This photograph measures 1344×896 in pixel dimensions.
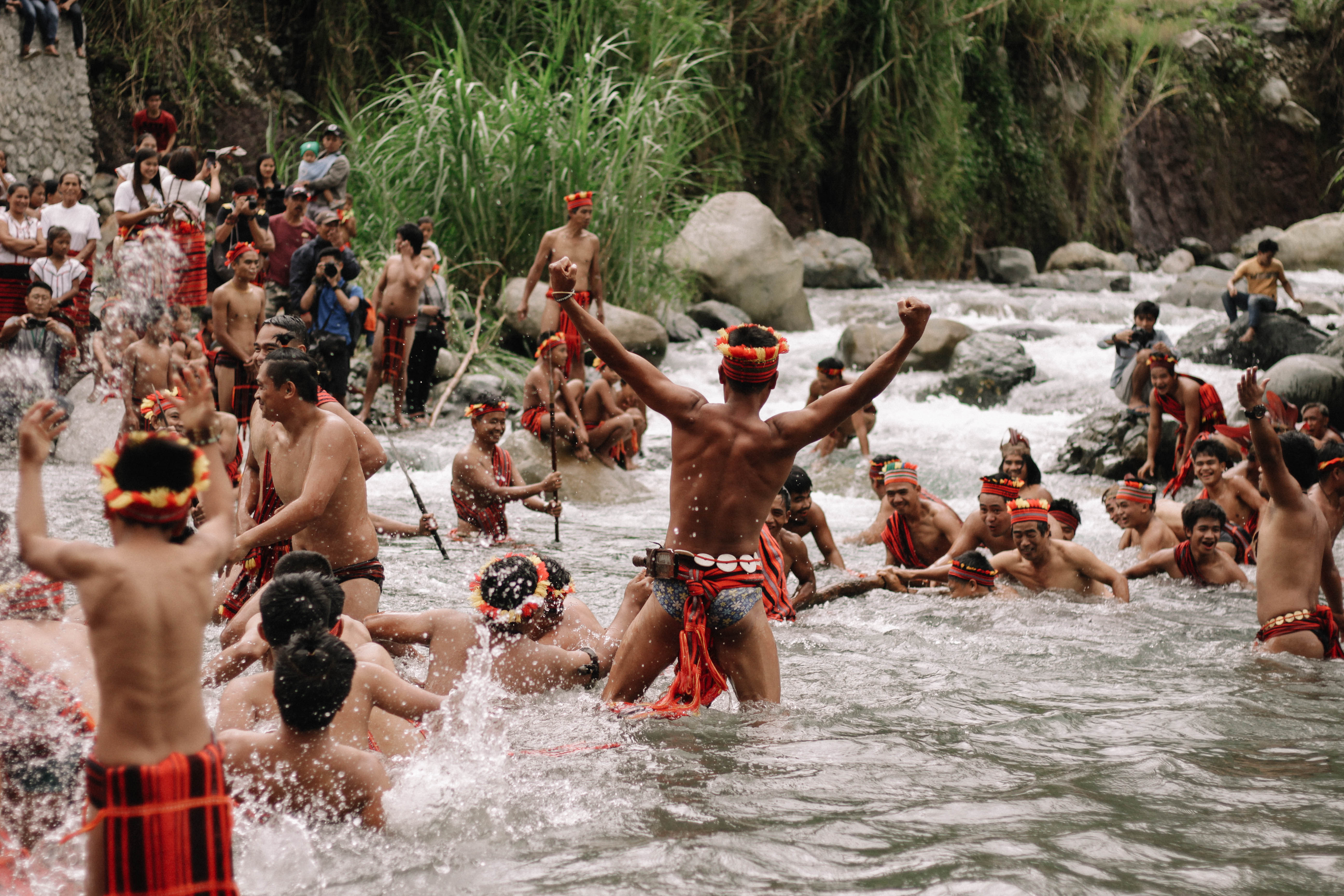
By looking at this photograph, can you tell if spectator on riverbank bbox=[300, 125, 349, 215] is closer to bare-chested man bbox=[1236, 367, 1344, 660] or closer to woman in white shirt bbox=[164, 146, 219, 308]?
woman in white shirt bbox=[164, 146, 219, 308]

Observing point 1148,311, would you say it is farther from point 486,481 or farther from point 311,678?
point 311,678

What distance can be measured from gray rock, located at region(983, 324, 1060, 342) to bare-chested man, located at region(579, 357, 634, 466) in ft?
23.8

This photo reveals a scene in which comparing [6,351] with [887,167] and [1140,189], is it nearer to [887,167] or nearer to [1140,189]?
[887,167]

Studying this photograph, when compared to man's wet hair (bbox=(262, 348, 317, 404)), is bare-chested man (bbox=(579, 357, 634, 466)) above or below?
below

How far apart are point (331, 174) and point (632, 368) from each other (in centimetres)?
955

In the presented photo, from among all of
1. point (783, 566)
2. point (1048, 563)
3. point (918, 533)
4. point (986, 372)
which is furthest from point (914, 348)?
point (783, 566)

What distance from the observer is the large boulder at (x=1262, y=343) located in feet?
45.9

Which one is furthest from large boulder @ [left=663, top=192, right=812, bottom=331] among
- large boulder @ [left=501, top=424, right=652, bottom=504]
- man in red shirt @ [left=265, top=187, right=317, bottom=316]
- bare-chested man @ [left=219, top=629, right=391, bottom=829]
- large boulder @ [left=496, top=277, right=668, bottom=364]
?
bare-chested man @ [left=219, top=629, right=391, bottom=829]

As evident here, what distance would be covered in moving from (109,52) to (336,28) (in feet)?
10.0

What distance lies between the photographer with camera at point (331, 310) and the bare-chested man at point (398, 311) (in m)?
0.42

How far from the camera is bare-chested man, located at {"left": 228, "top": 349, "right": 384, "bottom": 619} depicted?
4.58 meters

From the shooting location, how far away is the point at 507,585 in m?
4.68

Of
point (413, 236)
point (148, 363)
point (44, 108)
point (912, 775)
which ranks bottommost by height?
point (912, 775)

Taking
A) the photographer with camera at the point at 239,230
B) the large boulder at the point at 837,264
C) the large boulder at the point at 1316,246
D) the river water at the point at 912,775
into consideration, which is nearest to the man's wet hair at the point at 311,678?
the river water at the point at 912,775
